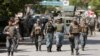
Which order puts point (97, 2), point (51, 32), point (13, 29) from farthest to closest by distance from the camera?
point (97, 2)
point (51, 32)
point (13, 29)

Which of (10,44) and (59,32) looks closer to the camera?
(10,44)

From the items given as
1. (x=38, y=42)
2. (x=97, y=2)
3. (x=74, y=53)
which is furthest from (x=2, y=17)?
(x=97, y=2)

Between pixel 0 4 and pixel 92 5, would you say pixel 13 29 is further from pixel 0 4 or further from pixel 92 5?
pixel 92 5

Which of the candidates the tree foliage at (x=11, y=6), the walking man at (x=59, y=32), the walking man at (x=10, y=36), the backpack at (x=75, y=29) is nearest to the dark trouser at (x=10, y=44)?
the walking man at (x=10, y=36)

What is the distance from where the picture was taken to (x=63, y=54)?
25766 millimetres

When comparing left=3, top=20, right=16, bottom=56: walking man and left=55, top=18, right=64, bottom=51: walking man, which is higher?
left=3, top=20, right=16, bottom=56: walking man

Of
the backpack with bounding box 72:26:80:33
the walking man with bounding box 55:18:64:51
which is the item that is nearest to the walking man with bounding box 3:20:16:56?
the backpack with bounding box 72:26:80:33

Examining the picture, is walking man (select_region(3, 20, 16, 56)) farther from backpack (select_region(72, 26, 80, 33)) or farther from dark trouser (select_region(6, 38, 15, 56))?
backpack (select_region(72, 26, 80, 33))

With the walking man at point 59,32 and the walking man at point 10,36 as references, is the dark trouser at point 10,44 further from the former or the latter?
→ the walking man at point 59,32

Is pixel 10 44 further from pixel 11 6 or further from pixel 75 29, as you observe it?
pixel 11 6

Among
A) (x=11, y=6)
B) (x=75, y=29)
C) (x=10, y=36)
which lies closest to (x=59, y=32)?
(x=75, y=29)

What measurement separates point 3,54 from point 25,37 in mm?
17012

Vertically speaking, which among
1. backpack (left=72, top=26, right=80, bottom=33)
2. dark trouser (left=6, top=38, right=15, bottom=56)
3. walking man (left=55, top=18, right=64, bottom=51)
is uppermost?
backpack (left=72, top=26, right=80, bottom=33)

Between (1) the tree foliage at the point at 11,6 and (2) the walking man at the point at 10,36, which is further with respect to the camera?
(1) the tree foliage at the point at 11,6
